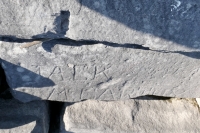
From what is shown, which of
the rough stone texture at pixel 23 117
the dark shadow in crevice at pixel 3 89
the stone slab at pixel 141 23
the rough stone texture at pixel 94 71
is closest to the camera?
the stone slab at pixel 141 23

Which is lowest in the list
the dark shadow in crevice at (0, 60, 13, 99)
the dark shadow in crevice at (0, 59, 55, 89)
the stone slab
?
the dark shadow in crevice at (0, 60, 13, 99)

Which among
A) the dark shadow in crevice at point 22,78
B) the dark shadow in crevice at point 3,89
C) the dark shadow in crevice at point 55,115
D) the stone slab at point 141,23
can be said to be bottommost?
the dark shadow in crevice at point 55,115

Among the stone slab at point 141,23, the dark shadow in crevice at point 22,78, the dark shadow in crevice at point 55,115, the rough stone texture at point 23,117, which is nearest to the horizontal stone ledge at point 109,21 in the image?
the stone slab at point 141,23

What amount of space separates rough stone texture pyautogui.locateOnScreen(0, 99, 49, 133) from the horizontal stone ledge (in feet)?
1.39

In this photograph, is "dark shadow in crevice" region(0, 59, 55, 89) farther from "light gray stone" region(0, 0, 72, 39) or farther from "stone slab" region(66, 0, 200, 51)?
"stone slab" region(66, 0, 200, 51)

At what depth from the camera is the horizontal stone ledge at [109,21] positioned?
35.4 inches

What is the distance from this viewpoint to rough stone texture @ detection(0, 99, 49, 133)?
1269 mm

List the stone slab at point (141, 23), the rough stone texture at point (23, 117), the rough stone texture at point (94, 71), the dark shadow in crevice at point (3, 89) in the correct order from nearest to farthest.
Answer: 1. the stone slab at point (141, 23)
2. the rough stone texture at point (94, 71)
3. the rough stone texture at point (23, 117)
4. the dark shadow in crevice at point (3, 89)

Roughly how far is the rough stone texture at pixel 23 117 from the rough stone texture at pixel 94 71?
0.06 m

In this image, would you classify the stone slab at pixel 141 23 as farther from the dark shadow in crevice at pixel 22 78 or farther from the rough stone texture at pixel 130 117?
the rough stone texture at pixel 130 117

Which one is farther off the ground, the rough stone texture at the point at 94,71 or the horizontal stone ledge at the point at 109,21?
the horizontal stone ledge at the point at 109,21

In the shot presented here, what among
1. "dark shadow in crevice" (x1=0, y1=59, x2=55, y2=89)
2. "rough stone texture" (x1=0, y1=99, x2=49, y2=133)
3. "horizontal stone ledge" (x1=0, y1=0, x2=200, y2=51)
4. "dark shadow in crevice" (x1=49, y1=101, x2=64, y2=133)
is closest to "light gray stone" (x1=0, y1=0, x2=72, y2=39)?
"horizontal stone ledge" (x1=0, y1=0, x2=200, y2=51)

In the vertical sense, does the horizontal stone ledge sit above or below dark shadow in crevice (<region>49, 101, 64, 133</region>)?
above

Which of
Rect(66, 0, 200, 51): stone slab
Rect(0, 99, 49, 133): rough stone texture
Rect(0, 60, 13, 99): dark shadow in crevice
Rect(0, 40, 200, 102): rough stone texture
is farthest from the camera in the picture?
Rect(0, 60, 13, 99): dark shadow in crevice
